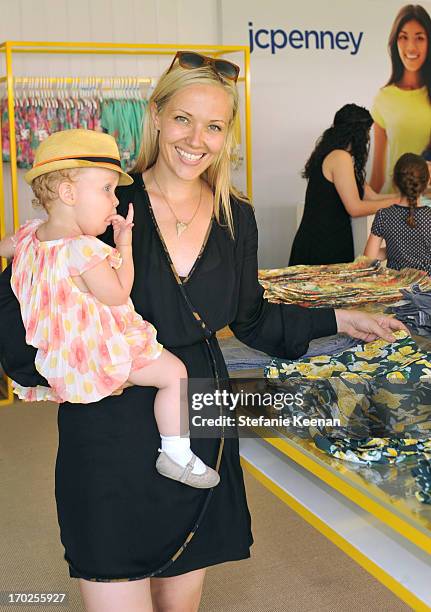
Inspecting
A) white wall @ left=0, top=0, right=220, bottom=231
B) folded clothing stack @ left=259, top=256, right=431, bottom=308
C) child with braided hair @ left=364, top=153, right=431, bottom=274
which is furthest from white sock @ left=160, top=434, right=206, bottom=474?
white wall @ left=0, top=0, right=220, bottom=231

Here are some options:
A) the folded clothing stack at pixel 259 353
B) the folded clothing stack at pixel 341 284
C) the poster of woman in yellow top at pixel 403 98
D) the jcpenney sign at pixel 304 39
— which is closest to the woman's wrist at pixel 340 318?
the folded clothing stack at pixel 259 353

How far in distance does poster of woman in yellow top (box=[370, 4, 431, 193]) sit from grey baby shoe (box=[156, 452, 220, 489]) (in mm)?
6105

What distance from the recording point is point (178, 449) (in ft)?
5.80

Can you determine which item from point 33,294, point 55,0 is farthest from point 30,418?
point 33,294

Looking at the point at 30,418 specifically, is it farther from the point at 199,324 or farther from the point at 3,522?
the point at 199,324

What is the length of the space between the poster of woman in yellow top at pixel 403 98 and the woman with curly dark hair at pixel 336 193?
250 centimetres

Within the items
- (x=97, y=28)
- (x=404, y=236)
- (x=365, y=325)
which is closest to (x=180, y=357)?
(x=365, y=325)

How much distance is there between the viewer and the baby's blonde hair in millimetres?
1686

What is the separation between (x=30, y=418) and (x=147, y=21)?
11.5 feet

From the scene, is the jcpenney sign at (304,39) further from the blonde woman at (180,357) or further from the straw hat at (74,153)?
the straw hat at (74,153)

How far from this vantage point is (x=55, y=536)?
3559 mm

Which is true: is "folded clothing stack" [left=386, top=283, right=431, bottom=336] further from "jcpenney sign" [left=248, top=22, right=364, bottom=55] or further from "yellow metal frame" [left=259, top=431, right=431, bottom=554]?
"jcpenney sign" [left=248, top=22, right=364, bottom=55]

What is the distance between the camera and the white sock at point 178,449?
1.76m

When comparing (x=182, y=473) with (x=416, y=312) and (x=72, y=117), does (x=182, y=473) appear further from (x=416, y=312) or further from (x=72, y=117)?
(x=72, y=117)
